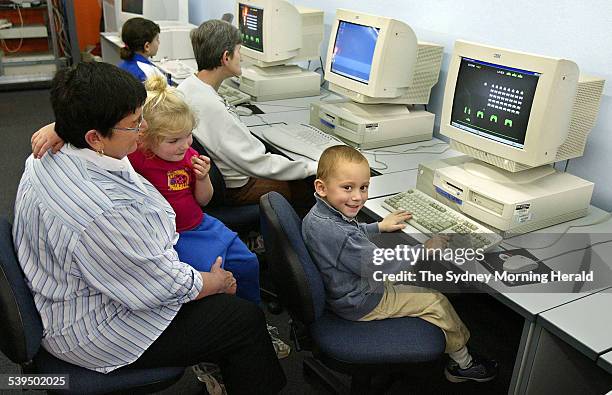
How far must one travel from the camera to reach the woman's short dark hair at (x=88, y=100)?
51.5 inches

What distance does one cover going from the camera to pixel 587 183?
74.7 inches

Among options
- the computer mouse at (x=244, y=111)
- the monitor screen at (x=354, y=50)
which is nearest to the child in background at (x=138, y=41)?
the computer mouse at (x=244, y=111)

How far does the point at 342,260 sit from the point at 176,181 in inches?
25.1

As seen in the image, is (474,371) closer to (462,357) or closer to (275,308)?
(462,357)

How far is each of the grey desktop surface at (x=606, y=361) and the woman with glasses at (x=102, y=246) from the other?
0.93 m

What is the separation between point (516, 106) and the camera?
177 cm

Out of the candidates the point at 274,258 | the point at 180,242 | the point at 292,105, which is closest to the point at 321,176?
the point at 274,258

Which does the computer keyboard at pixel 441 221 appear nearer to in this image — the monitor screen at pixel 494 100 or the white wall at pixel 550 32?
the monitor screen at pixel 494 100

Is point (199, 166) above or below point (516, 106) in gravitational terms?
below

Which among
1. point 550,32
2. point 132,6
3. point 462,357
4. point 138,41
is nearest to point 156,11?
point 132,6

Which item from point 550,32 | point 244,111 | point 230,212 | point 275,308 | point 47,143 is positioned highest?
point 550,32

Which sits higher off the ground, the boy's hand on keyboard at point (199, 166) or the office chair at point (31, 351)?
the boy's hand on keyboard at point (199, 166)

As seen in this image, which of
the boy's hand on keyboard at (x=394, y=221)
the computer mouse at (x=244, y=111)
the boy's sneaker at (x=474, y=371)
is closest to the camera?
the boy's hand on keyboard at (x=394, y=221)

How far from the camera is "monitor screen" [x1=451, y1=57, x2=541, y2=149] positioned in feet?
5.73
